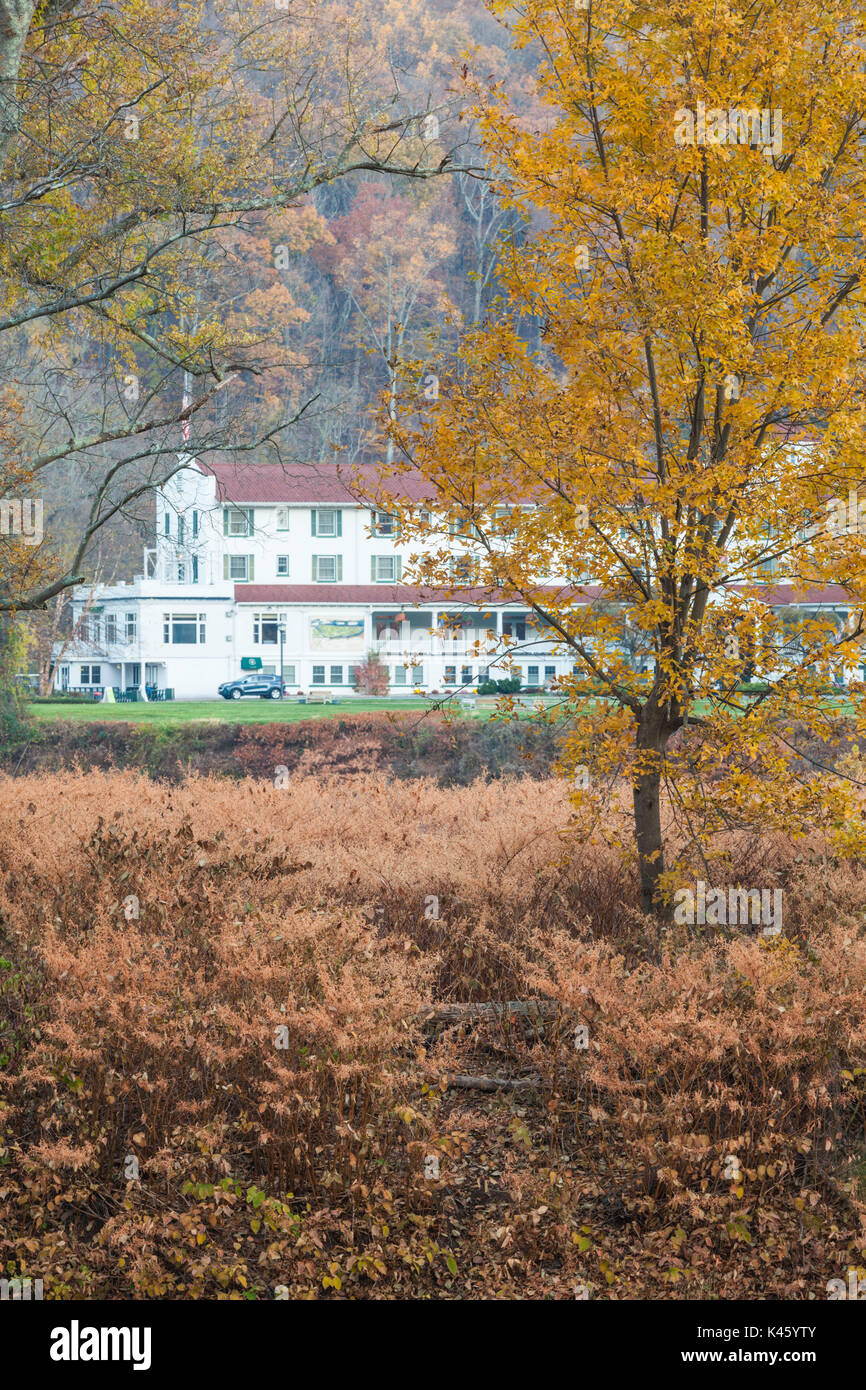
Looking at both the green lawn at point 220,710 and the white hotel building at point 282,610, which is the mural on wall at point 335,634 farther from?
the green lawn at point 220,710

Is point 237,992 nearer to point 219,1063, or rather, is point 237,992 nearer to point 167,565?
point 219,1063

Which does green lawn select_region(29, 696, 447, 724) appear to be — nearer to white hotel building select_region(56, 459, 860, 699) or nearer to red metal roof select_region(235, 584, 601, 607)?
white hotel building select_region(56, 459, 860, 699)

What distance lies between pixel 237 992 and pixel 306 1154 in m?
1.10

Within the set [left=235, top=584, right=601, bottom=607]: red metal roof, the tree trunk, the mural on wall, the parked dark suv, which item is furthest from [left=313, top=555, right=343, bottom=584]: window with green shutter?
the tree trunk

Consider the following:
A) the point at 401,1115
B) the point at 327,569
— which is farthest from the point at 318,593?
the point at 401,1115

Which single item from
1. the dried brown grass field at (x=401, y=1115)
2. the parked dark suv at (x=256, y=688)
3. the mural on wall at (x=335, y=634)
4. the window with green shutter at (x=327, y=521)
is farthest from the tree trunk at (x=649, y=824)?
the window with green shutter at (x=327, y=521)

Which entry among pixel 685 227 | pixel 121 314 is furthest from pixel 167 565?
pixel 685 227

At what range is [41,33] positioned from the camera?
8.81 metres

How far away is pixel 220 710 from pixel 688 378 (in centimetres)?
2614

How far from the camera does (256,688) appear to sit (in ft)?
127

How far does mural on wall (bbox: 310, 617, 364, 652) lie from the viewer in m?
40.0

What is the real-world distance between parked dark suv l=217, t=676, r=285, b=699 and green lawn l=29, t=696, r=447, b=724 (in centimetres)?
259

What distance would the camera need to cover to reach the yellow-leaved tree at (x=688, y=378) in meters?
6.79

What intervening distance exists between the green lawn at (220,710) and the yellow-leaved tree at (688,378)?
18966 mm
